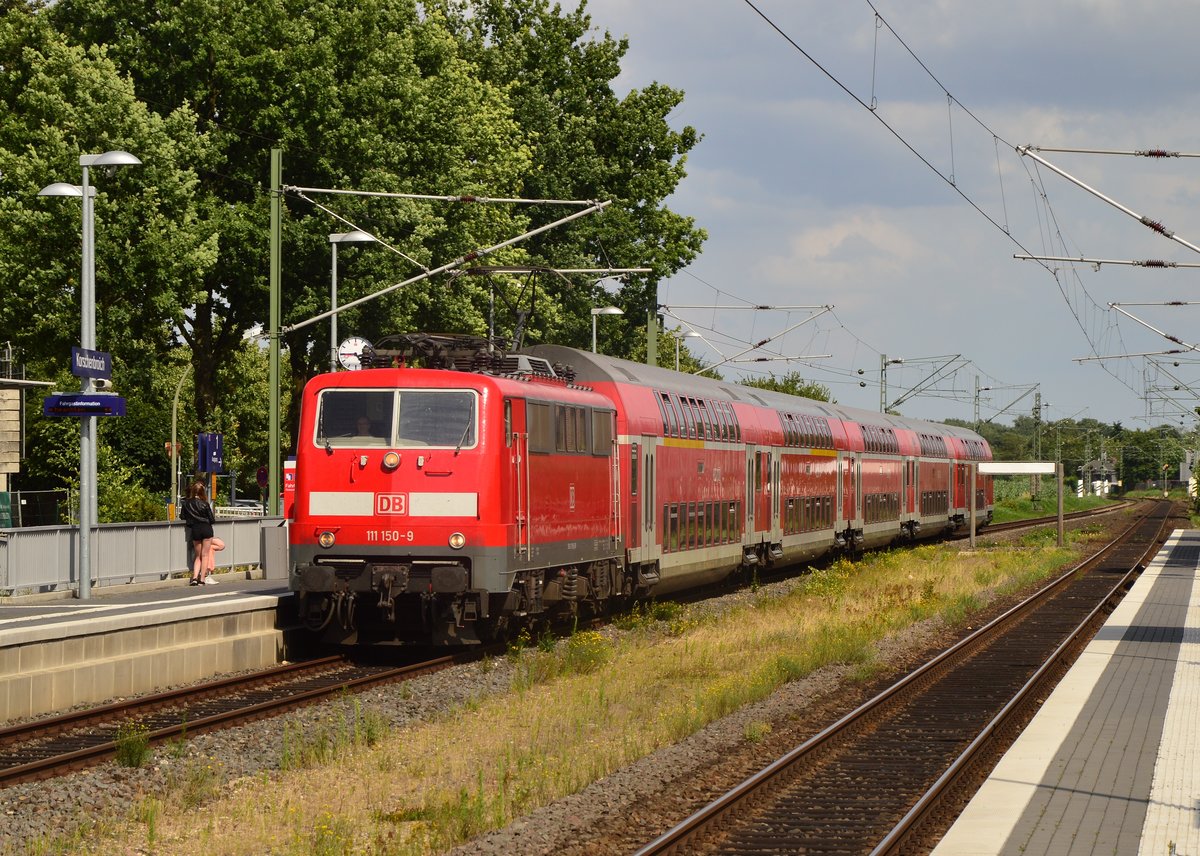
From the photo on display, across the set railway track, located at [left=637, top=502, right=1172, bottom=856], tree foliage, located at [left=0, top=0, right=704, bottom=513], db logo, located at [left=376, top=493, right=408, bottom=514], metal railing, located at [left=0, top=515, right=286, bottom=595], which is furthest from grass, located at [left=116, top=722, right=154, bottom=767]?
tree foliage, located at [left=0, top=0, right=704, bottom=513]

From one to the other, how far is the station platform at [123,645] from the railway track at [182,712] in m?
0.48

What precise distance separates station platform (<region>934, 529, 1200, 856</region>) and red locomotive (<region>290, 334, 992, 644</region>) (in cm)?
668

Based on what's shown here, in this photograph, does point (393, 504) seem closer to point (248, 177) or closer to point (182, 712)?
point (182, 712)

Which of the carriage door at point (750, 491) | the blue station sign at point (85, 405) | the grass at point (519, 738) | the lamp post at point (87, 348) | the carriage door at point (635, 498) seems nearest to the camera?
the grass at point (519, 738)

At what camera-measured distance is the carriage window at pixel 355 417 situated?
1983cm

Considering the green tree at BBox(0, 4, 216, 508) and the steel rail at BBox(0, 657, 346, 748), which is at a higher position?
the green tree at BBox(0, 4, 216, 508)

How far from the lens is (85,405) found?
23.9m

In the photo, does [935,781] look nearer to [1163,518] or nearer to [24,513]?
[24,513]

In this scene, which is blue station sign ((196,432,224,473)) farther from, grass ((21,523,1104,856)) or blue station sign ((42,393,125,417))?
grass ((21,523,1104,856))

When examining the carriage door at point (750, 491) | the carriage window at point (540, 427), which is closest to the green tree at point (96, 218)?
the carriage door at point (750, 491)

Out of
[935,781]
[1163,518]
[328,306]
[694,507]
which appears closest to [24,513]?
[328,306]

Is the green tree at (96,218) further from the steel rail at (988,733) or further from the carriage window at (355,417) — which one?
the steel rail at (988,733)

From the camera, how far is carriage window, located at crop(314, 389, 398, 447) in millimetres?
19828

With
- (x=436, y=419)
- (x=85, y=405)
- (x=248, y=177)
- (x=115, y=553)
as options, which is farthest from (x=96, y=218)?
(x=436, y=419)
